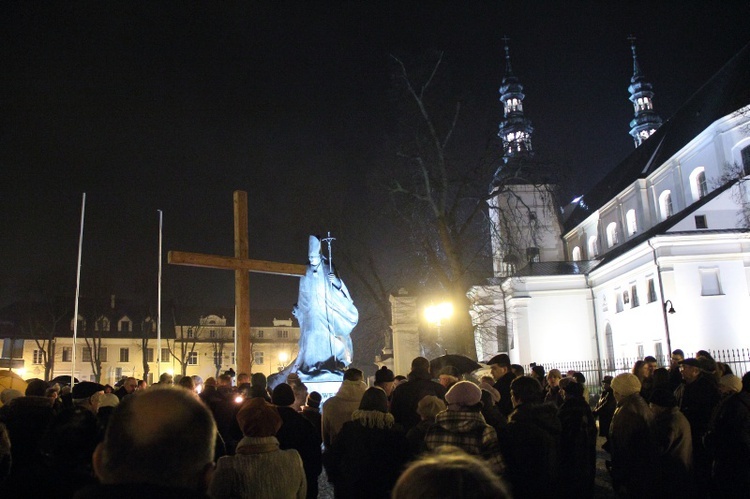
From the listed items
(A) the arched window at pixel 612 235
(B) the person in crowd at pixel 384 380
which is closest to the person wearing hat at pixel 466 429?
(B) the person in crowd at pixel 384 380

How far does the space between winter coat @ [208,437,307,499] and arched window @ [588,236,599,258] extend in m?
50.7

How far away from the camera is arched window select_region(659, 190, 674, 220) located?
42000mm

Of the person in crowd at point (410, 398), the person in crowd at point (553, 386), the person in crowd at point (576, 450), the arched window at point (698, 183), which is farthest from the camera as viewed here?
the arched window at point (698, 183)

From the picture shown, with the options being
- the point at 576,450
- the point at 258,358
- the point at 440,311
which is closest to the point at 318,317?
the point at 576,450

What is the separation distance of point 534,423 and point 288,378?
23.6ft

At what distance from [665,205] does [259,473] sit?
43.3 meters

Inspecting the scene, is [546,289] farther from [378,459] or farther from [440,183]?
[378,459]

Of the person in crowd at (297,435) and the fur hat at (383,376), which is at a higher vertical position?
the fur hat at (383,376)

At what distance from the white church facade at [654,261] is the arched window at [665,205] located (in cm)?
7

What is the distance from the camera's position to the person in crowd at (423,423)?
5.92 meters

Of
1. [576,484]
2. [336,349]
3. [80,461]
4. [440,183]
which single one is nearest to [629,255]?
[440,183]

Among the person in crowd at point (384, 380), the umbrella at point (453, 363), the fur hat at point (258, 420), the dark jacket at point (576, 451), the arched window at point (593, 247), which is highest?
the arched window at point (593, 247)

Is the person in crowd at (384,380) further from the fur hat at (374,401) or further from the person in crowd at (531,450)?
the person in crowd at (531,450)

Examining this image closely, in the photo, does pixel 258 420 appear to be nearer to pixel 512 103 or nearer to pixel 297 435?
pixel 297 435
